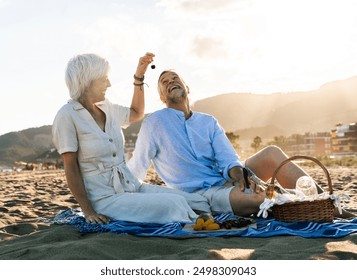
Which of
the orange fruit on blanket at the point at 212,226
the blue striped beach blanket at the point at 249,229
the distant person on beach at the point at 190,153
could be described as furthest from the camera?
the distant person on beach at the point at 190,153

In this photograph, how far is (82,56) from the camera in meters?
4.09

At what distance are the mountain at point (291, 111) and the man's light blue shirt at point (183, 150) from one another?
85356 millimetres

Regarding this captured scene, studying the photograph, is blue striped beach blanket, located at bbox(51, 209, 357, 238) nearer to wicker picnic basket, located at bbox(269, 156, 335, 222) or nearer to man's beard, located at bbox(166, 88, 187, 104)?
wicker picnic basket, located at bbox(269, 156, 335, 222)

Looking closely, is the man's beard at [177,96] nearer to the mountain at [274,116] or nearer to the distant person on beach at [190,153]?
the distant person on beach at [190,153]

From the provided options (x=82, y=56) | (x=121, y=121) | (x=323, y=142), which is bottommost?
(x=323, y=142)

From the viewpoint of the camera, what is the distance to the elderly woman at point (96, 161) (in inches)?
158

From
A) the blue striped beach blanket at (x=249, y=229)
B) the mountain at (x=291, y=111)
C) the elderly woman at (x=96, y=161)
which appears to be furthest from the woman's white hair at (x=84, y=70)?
the mountain at (x=291, y=111)

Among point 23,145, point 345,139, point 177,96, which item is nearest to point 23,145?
point 23,145

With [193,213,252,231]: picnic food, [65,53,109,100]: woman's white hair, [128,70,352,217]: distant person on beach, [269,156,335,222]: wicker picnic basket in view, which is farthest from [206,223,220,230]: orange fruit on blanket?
[65,53,109,100]: woman's white hair

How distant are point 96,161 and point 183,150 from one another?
38.9 inches

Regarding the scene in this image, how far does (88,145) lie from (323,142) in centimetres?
7080

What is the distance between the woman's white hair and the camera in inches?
159
